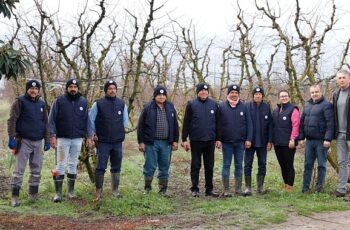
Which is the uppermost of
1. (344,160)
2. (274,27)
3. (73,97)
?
(274,27)

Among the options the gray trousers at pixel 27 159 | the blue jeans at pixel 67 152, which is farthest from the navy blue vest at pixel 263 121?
the gray trousers at pixel 27 159

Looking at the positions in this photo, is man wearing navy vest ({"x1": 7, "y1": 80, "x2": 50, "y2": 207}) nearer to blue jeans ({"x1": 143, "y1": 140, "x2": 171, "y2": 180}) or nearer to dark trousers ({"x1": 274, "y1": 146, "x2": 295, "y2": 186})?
blue jeans ({"x1": 143, "y1": 140, "x2": 171, "y2": 180})

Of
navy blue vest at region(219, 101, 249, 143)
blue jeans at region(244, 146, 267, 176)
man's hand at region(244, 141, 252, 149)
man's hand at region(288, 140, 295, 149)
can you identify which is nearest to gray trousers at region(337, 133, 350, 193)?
man's hand at region(288, 140, 295, 149)

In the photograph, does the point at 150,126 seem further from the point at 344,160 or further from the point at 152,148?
the point at 344,160

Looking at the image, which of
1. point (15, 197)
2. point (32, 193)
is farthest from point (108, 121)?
point (15, 197)

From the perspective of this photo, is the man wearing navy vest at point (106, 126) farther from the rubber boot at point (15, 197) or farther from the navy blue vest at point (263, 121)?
the navy blue vest at point (263, 121)

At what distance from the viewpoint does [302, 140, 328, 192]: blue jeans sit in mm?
7793

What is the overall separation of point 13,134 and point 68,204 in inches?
54.5

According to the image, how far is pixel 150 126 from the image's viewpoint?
787 centimetres

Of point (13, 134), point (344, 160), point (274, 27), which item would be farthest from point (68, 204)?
point (274, 27)

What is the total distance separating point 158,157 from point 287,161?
217cm

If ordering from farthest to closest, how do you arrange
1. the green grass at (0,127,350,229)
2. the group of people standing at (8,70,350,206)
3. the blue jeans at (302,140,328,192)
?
the blue jeans at (302,140,328,192)
the group of people standing at (8,70,350,206)
the green grass at (0,127,350,229)

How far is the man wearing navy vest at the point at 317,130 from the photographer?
7.65 metres

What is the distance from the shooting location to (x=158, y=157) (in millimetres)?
8031
